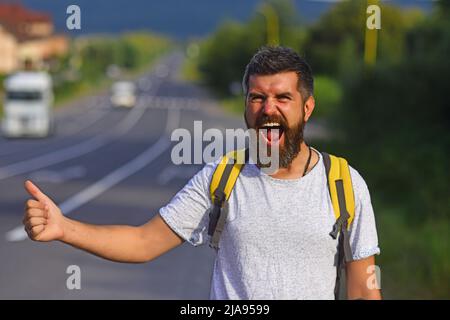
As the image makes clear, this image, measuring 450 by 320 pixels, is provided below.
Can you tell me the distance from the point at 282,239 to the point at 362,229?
0.29 meters

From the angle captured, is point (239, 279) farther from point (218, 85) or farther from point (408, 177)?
point (218, 85)

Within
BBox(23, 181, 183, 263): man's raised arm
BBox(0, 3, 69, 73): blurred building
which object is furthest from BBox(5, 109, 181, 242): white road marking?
BBox(0, 3, 69, 73): blurred building

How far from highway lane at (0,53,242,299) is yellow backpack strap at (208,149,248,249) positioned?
31.1ft

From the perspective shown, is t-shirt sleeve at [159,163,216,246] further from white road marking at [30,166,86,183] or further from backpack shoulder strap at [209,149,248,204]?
white road marking at [30,166,86,183]

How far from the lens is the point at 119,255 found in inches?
155

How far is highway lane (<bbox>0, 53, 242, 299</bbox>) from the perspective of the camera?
550 inches

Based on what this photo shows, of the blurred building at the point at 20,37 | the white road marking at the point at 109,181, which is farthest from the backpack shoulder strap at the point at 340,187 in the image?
the blurred building at the point at 20,37

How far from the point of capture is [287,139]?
12.4ft

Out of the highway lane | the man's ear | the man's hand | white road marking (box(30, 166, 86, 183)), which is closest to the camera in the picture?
the man's hand

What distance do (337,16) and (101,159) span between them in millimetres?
35156

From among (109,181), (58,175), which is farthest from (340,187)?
(58,175)

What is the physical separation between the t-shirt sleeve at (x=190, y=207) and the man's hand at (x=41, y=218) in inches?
14.2

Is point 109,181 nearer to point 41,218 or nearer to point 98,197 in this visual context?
point 98,197

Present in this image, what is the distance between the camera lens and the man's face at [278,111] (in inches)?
147
